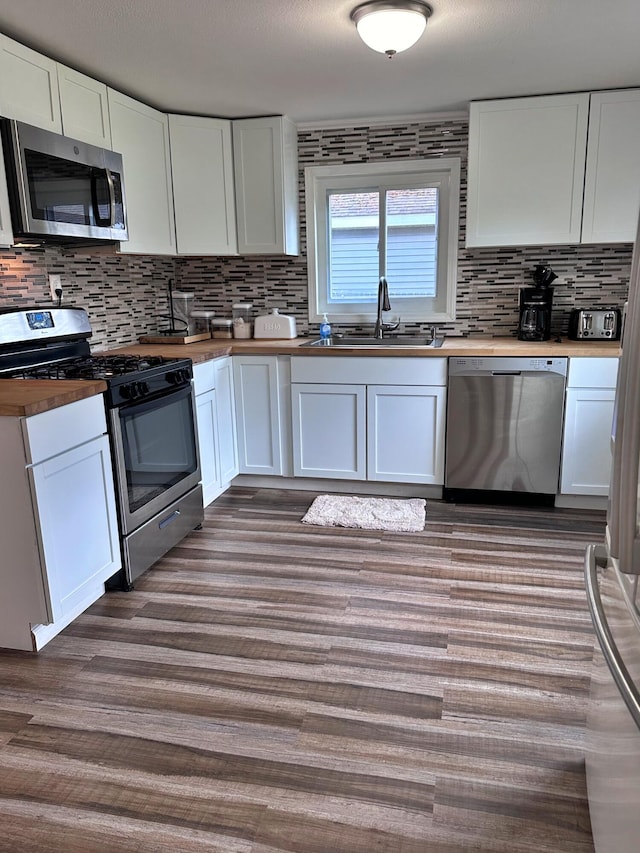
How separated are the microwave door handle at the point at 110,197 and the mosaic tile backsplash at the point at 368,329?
1.81 feet

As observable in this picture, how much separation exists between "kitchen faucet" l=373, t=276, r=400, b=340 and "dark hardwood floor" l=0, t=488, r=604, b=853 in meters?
1.52

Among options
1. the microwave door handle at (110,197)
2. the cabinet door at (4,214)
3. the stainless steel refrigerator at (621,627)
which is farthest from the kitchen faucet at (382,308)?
the stainless steel refrigerator at (621,627)

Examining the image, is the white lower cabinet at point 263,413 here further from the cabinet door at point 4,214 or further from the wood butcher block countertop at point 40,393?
the cabinet door at point 4,214

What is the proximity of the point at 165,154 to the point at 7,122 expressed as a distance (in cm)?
134

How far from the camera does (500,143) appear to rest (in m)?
3.51

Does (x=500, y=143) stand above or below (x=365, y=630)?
above

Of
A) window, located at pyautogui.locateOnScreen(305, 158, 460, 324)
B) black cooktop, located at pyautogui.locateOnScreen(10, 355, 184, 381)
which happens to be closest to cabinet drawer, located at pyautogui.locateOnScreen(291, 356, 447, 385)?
window, located at pyautogui.locateOnScreen(305, 158, 460, 324)

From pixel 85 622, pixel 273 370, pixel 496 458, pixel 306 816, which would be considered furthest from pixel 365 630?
pixel 273 370

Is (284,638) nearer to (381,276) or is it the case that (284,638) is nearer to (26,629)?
(26,629)

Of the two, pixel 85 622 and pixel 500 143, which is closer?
pixel 85 622

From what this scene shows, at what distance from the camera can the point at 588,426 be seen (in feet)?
11.2

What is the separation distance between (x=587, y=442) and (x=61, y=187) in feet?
9.33

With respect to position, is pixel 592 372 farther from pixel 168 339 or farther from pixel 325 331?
pixel 168 339

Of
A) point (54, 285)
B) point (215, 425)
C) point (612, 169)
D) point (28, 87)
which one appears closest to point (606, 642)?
point (215, 425)
